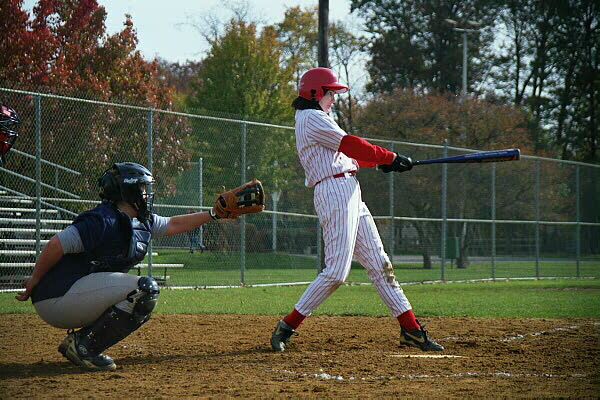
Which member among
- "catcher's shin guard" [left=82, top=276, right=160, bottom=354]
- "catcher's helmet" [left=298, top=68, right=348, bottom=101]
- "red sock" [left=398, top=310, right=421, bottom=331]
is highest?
"catcher's helmet" [left=298, top=68, right=348, bottom=101]

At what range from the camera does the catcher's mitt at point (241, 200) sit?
5887 mm

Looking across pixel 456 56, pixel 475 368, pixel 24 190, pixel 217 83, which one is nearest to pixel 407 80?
pixel 456 56

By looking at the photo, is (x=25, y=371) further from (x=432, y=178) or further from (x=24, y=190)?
(x=432, y=178)

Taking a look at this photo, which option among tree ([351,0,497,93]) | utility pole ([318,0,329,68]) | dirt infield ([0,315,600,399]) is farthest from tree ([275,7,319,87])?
dirt infield ([0,315,600,399])

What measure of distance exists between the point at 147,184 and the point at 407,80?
39902 millimetres

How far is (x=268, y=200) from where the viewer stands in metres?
18.1

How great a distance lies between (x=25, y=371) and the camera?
5457 millimetres

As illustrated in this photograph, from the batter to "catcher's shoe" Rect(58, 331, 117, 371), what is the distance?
1.50 metres

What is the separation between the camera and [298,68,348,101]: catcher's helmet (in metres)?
6.85

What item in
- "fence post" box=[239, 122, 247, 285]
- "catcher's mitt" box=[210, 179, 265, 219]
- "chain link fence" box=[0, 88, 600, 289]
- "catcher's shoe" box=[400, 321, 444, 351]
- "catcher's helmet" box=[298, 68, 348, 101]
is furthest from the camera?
"fence post" box=[239, 122, 247, 285]

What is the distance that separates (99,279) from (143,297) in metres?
0.31

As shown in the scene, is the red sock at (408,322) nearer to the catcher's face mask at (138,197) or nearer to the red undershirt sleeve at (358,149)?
the red undershirt sleeve at (358,149)

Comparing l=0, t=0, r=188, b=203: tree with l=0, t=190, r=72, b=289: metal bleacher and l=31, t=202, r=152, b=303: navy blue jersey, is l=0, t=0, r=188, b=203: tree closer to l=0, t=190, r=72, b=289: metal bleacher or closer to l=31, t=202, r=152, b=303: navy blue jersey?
l=0, t=190, r=72, b=289: metal bleacher

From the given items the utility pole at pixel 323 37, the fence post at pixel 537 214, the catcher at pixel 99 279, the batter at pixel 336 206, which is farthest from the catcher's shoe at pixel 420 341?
the fence post at pixel 537 214
